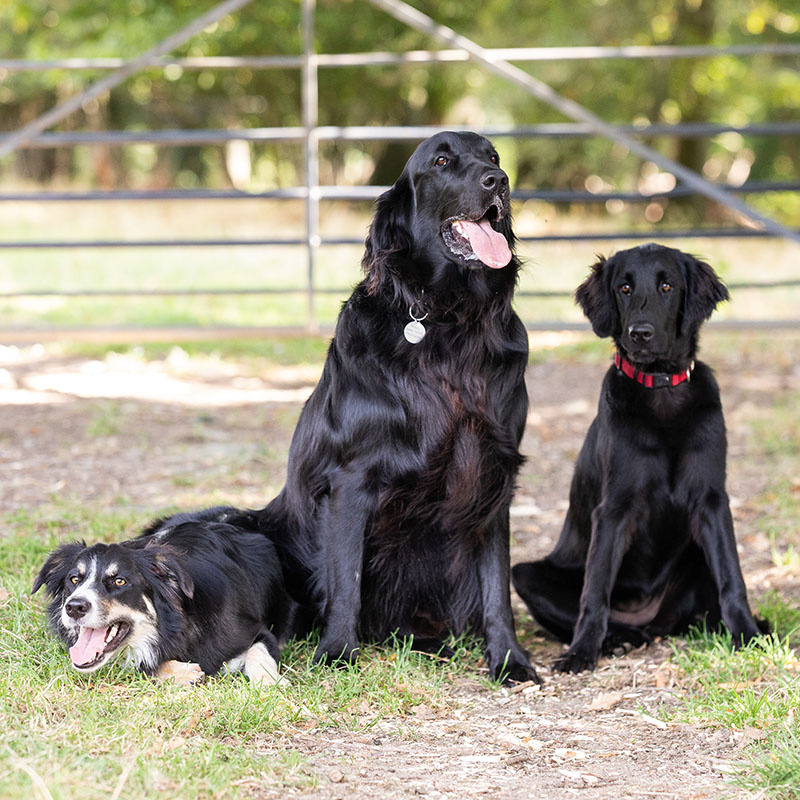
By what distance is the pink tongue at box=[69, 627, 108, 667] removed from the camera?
3.25 m

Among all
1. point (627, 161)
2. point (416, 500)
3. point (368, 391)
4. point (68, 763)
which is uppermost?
point (627, 161)

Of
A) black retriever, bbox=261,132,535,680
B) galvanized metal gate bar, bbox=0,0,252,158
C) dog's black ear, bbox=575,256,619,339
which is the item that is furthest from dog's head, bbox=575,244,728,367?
galvanized metal gate bar, bbox=0,0,252,158

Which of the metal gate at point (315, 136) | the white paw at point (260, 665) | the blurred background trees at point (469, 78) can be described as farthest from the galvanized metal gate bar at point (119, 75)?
the blurred background trees at point (469, 78)

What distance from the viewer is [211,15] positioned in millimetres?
7820

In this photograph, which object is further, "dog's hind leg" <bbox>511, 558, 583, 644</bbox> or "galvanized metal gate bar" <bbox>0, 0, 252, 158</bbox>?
"galvanized metal gate bar" <bbox>0, 0, 252, 158</bbox>

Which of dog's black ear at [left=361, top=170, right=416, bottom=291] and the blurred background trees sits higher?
the blurred background trees

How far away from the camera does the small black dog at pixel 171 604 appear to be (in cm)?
327

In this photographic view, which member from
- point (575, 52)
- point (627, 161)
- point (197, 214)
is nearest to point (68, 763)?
point (575, 52)

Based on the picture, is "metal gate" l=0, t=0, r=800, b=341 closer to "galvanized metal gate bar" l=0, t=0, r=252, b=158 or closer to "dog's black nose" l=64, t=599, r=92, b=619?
"galvanized metal gate bar" l=0, t=0, r=252, b=158

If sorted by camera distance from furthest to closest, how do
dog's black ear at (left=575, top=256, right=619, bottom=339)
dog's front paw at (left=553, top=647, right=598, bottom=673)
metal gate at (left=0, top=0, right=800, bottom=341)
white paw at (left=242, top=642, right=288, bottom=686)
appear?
metal gate at (left=0, top=0, right=800, bottom=341) → dog's black ear at (left=575, top=256, right=619, bottom=339) → dog's front paw at (left=553, top=647, right=598, bottom=673) → white paw at (left=242, top=642, right=288, bottom=686)

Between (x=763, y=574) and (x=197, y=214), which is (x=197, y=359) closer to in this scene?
(x=763, y=574)

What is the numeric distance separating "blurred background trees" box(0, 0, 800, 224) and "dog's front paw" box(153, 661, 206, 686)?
1202cm

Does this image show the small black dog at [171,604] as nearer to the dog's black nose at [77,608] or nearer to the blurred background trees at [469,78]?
the dog's black nose at [77,608]

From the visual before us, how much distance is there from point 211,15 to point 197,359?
8.61 ft
